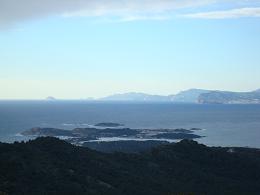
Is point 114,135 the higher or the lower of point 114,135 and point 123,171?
the higher

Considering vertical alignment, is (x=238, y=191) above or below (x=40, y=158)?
below

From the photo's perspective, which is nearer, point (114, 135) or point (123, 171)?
point (123, 171)

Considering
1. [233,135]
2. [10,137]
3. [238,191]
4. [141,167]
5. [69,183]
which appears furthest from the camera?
[233,135]

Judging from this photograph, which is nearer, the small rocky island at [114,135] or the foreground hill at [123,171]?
the foreground hill at [123,171]

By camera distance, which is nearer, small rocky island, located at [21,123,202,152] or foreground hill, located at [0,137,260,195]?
foreground hill, located at [0,137,260,195]

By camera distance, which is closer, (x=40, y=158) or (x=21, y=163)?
(x=21, y=163)

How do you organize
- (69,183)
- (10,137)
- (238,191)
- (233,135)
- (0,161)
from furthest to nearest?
1. (233,135)
2. (10,137)
3. (238,191)
4. (0,161)
5. (69,183)

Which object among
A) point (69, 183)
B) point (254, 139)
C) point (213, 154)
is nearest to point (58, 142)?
point (69, 183)

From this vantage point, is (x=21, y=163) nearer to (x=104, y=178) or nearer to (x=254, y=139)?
(x=104, y=178)
